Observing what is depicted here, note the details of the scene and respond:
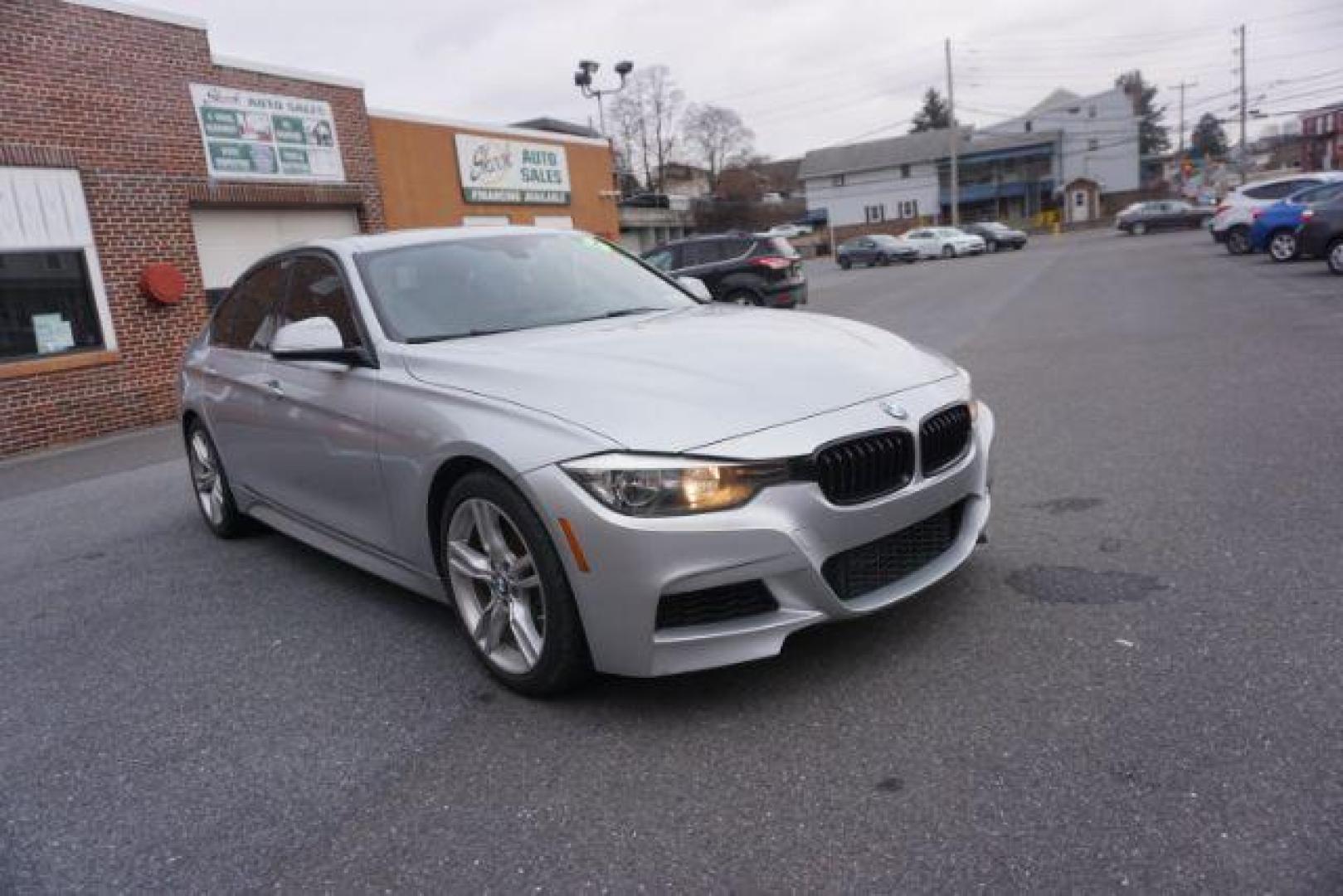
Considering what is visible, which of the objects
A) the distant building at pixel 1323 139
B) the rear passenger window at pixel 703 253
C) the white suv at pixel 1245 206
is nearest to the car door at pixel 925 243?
the white suv at pixel 1245 206

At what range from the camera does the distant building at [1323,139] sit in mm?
66188

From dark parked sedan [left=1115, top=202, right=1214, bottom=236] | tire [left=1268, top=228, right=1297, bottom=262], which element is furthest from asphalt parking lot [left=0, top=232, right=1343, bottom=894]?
dark parked sedan [left=1115, top=202, right=1214, bottom=236]

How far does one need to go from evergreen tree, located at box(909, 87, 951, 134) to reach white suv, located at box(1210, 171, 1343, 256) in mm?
91955

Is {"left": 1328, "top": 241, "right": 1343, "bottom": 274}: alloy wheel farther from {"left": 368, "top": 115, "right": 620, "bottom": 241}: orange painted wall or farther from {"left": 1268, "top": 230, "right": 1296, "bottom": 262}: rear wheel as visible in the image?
{"left": 368, "top": 115, "right": 620, "bottom": 241}: orange painted wall

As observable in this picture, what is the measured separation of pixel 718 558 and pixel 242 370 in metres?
3.17

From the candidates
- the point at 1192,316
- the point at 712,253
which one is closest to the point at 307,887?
the point at 1192,316

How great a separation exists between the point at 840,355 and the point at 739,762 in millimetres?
1459

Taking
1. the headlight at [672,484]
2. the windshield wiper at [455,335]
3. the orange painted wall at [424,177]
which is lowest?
the headlight at [672,484]

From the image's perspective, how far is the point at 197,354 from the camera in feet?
18.2

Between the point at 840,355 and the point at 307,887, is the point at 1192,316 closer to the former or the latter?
the point at 840,355

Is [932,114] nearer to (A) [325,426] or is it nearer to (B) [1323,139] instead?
(B) [1323,139]

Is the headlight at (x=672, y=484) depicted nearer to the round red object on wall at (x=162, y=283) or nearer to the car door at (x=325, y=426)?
the car door at (x=325, y=426)

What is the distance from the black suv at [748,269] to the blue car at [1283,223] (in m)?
9.09

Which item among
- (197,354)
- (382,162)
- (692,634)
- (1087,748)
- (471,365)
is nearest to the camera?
(1087,748)
